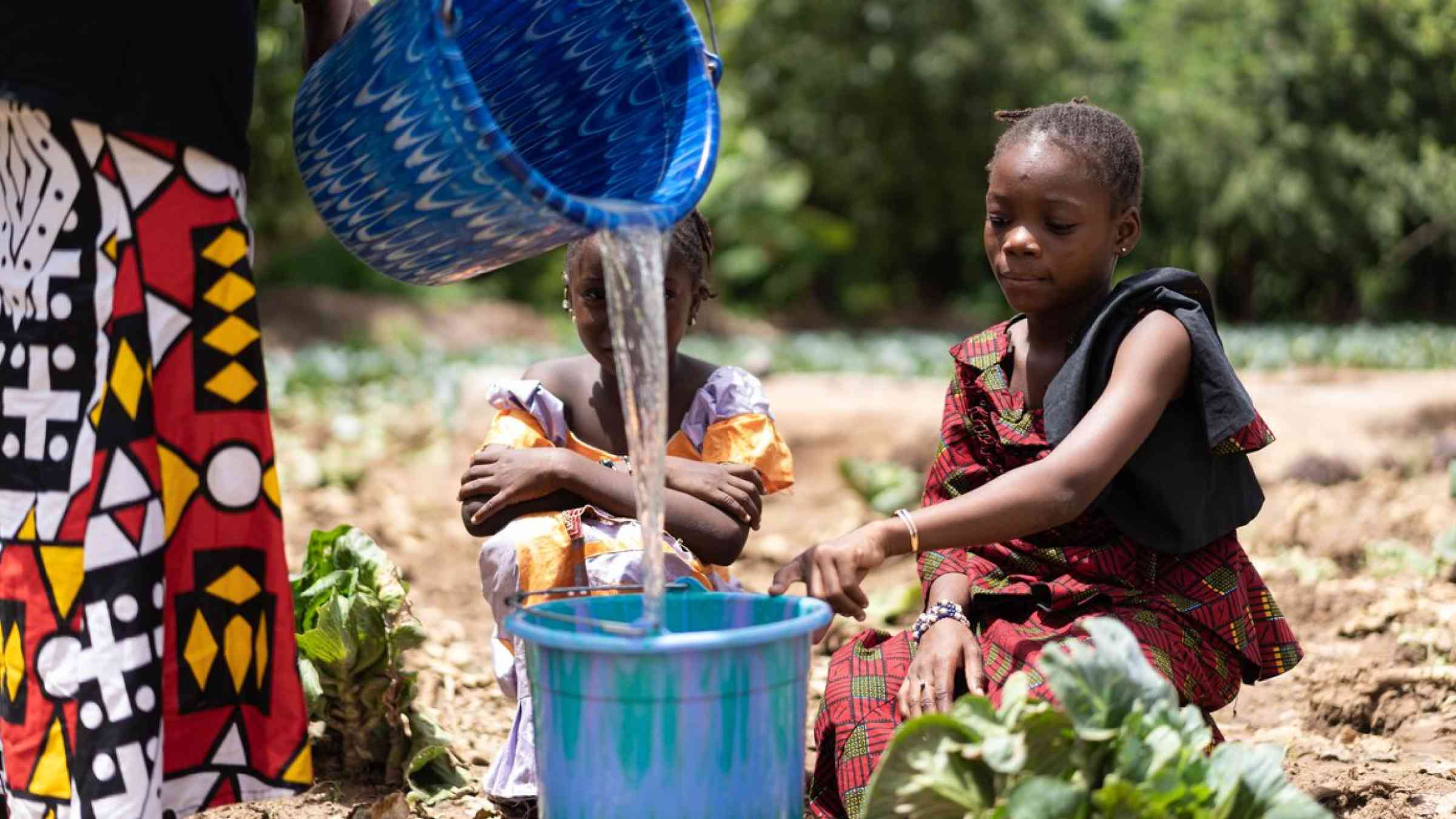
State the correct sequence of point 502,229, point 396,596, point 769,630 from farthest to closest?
point 396,596 → point 502,229 → point 769,630

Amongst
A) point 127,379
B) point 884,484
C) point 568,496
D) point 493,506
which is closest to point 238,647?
point 127,379

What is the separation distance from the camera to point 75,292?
72.0 inches

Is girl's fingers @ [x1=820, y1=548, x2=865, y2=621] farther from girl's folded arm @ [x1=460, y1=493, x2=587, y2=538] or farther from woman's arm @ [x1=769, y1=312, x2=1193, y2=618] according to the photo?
girl's folded arm @ [x1=460, y1=493, x2=587, y2=538]

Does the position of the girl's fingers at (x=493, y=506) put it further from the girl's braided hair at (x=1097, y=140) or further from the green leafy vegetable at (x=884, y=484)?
the green leafy vegetable at (x=884, y=484)

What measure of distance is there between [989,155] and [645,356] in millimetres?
15792

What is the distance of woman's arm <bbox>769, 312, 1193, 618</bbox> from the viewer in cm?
199

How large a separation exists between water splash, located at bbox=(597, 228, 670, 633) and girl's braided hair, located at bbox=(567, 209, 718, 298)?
1.51 ft

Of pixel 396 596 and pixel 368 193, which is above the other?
pixel 368 193

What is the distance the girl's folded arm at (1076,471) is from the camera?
2.07 metres

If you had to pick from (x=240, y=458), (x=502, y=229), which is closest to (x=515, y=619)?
(x=240, y=458)

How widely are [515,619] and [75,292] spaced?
28.3 inches

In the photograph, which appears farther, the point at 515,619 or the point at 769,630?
the point at 515,619

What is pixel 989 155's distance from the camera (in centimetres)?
1711

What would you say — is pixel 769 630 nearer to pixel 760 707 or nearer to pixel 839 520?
pixel 760 707
